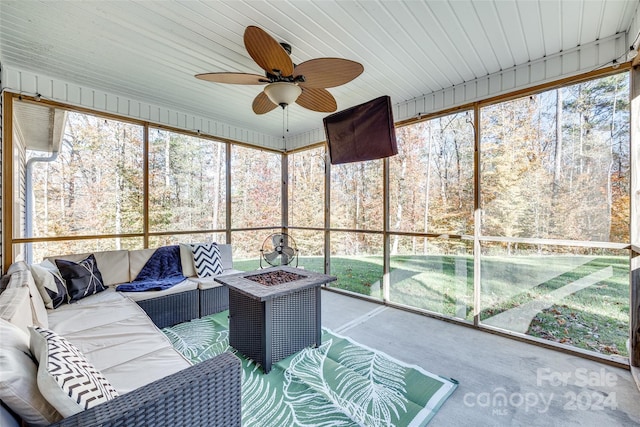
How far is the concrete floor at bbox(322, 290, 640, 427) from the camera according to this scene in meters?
1.83

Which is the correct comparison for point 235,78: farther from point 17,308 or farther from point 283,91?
point 17,308

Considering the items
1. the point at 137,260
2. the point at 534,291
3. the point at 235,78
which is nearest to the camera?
the point at 235,78

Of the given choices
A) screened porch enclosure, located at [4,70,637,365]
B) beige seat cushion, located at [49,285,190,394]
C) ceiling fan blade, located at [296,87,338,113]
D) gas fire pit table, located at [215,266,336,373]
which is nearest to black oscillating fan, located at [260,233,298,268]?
gas fire pit table, located at [215,266,336,373]

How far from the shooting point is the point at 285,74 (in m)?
2.12

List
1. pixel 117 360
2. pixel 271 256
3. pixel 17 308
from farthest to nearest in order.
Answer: pixel 271 256 < pixel 117 360 < pixel 17 308

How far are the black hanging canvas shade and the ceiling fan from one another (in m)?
1.00

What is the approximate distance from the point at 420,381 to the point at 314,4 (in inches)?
115

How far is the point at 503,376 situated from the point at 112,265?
410 centimetres

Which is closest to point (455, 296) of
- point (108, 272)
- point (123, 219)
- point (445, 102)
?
point (445, 102)

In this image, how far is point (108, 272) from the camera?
3.16 m

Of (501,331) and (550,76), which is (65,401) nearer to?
(501,331)

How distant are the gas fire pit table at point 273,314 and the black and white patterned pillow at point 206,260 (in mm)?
1141

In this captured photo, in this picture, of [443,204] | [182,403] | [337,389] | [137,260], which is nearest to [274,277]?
[337,389]

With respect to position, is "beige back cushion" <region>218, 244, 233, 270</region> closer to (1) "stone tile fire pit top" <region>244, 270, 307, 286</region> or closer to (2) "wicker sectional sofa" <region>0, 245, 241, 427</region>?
(2) "wicker sectional sofa" <region>0, 245, 241, 427</region>
